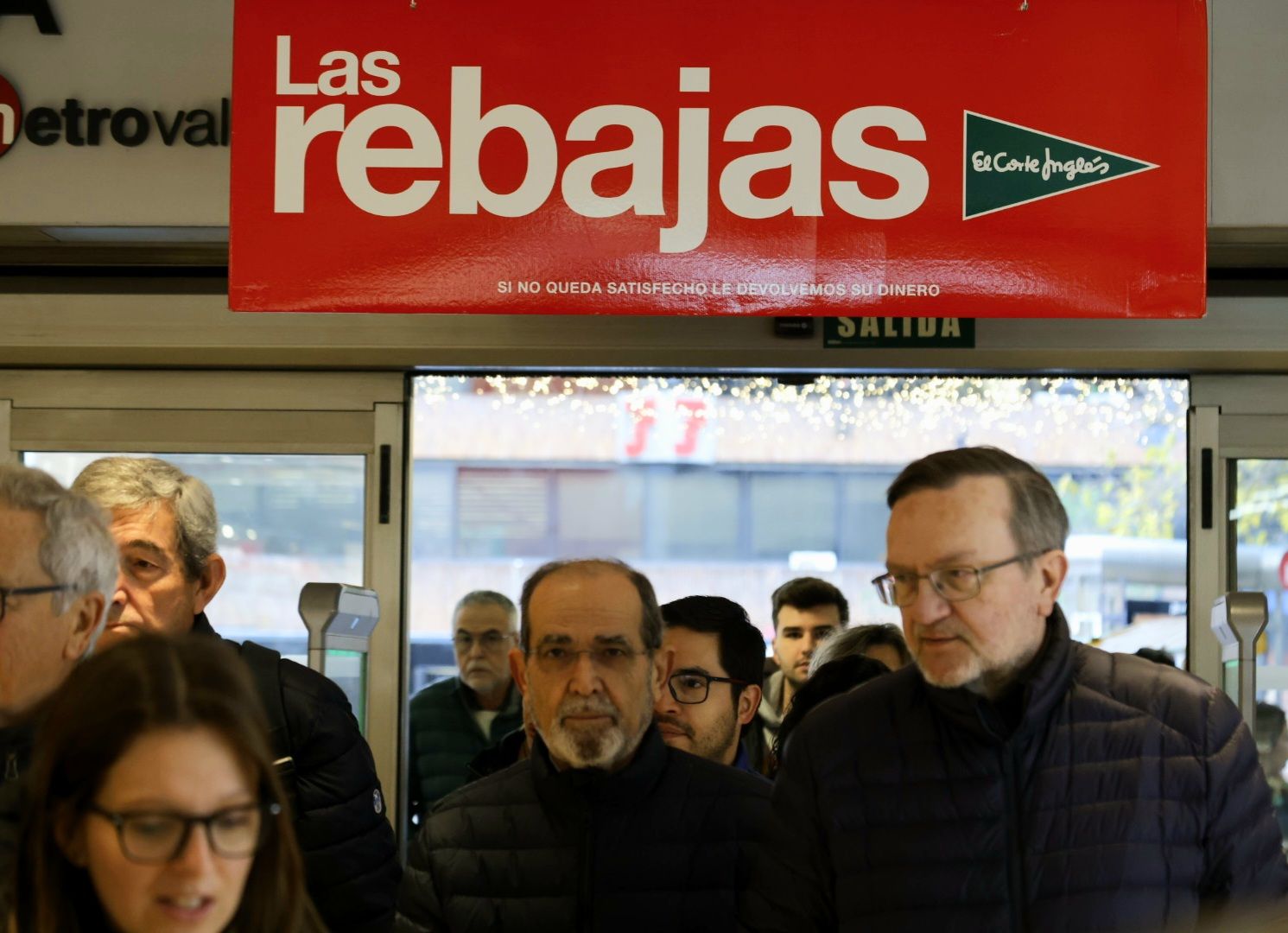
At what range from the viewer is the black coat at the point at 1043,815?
7.23 feet

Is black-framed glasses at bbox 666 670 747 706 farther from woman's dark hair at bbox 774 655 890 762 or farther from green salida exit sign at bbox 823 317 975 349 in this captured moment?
green salida exit sign at bbox 823 317 975 349

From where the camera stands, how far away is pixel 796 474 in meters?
6.60

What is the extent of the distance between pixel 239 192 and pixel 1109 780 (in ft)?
6.36

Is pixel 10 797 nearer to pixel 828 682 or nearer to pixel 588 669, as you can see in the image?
pixel 588 669

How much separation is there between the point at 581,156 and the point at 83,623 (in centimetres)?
136

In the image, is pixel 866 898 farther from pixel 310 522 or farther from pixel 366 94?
pixel 310 522

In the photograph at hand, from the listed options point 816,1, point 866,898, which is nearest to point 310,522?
point 816,1

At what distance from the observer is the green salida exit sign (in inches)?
175

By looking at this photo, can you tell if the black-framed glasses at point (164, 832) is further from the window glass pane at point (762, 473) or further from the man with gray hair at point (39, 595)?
the window glass pane at point (762, 473)

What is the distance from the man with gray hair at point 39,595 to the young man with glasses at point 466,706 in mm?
2624

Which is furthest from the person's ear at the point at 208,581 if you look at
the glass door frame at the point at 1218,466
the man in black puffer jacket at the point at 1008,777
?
the glass door frame at the point at 1218,466

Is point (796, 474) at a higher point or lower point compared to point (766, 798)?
higher

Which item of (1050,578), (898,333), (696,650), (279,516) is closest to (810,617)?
(898,333)

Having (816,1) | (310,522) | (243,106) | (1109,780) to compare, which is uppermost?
(816,1)
